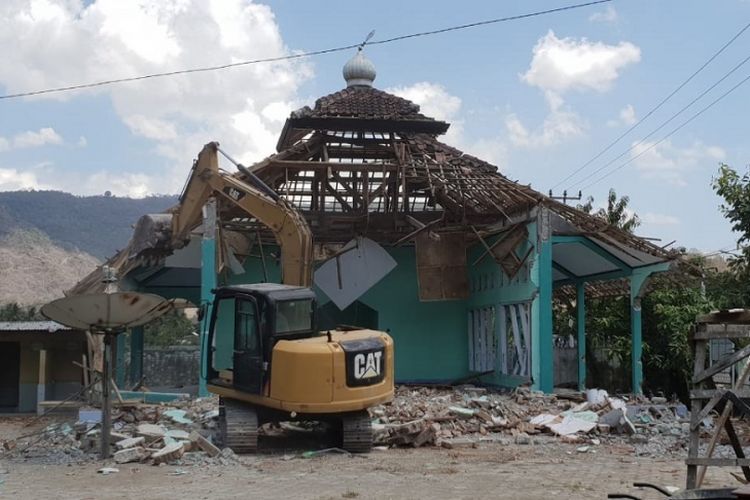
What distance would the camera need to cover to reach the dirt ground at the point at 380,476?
9844 millimetres

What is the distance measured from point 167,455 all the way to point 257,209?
571cm

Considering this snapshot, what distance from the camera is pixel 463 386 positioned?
77.3 ft

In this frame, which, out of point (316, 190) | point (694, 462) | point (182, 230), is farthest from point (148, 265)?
point (694, 462)

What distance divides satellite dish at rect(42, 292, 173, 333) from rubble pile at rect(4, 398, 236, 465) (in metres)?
1.73

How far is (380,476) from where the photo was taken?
10961 mm

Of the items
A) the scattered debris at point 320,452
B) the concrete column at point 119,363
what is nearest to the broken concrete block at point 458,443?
the scattered debris at point 320,452

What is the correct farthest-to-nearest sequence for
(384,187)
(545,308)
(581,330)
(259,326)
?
(581,330)
(384,187)
(545,308)
(259,326)

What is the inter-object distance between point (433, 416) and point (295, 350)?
4320mm

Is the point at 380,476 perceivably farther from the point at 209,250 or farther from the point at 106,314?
the point at 209,250

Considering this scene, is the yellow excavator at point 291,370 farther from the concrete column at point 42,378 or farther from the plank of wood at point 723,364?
the concrete column at point 42,378

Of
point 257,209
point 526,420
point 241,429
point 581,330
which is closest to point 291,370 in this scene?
point 241,429

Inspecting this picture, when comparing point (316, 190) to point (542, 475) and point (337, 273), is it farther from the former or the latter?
point (542, 475)

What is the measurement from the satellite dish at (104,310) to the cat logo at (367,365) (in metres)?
3.11

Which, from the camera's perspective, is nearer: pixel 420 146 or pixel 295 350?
pixel 295 350
